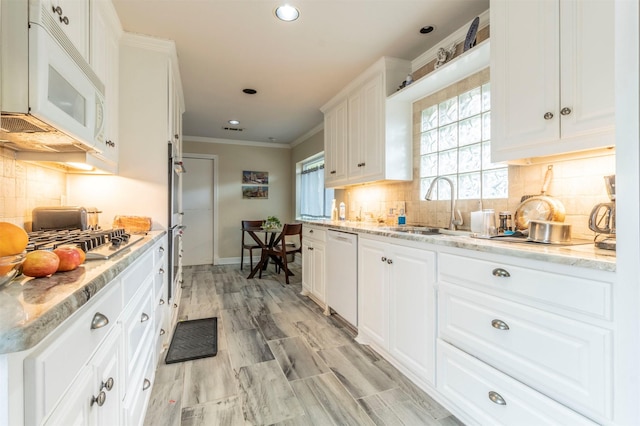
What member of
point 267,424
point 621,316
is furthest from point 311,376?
point 621,316

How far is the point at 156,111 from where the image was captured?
7.48ft

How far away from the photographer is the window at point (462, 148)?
2018 millimetres

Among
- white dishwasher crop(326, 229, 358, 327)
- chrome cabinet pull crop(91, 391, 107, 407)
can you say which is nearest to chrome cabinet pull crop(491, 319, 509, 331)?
white dishwasher crop(326, 229, 358, 327)

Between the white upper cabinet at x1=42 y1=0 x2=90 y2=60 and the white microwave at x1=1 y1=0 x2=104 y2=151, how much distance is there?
122mm

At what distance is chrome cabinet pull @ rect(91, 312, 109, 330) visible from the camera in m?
0.76

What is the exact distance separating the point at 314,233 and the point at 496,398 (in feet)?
7.34

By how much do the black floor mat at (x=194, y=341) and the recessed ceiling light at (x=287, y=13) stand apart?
2439 mm

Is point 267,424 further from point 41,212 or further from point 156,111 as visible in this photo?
point 156,111

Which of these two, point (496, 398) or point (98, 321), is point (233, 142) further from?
point (496, 398)

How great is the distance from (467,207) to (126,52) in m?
2.82

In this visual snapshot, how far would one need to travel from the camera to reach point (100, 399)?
31.1 inches

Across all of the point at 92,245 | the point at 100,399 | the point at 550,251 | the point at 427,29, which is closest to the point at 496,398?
the point at 550,251

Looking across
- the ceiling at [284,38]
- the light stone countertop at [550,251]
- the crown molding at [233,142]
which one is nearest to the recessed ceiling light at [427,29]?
the ceiling at [284,38]

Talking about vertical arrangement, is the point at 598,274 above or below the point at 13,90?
below
